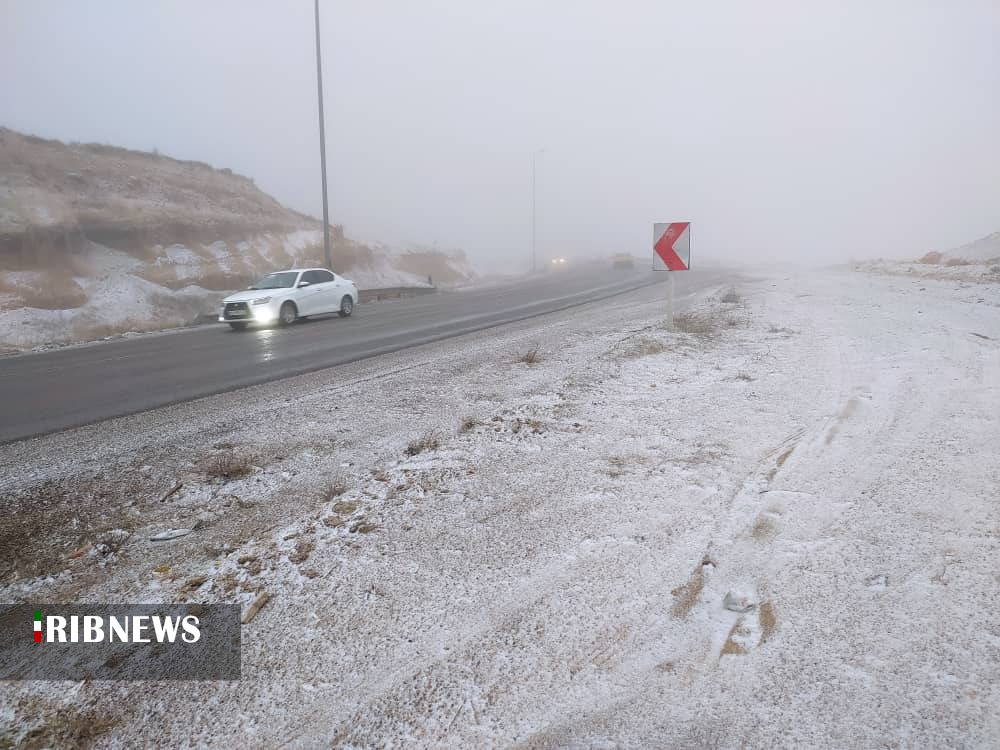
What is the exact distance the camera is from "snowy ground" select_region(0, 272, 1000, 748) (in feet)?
7.67

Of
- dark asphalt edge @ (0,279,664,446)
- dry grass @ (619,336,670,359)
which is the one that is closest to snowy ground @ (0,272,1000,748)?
dark asphalt edge @ (0,279,664,446)

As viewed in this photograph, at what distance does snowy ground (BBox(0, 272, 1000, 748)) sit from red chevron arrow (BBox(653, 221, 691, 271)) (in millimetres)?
3931

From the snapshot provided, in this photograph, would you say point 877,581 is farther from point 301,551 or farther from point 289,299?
point 289,299

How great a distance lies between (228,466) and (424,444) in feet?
5.48

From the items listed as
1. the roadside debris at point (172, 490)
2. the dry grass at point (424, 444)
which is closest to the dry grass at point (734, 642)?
the dry grass at point (424, 444)

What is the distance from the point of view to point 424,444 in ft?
17.8

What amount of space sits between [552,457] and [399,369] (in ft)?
15.2

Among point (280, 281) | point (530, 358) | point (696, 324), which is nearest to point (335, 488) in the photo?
point (530, 358)

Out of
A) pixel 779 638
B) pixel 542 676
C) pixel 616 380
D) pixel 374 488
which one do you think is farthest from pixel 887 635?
pixel 616 380

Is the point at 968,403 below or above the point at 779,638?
above

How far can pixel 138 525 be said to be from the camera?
4.14 meters

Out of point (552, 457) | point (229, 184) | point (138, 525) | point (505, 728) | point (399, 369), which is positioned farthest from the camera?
point (229, 184)

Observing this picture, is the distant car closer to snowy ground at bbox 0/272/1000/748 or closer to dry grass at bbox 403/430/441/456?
snowy ground at bbox 0/272/1000/748

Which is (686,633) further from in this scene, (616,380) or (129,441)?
(129,441)
